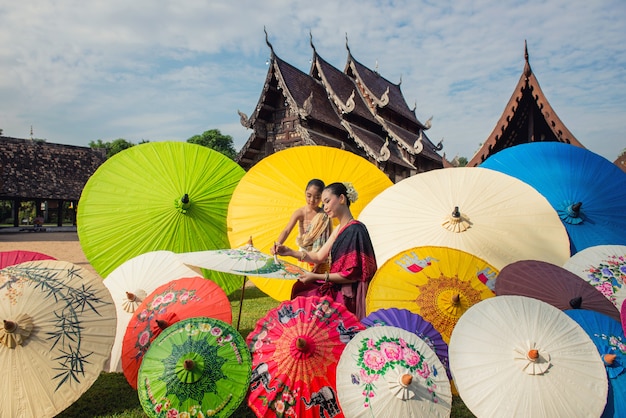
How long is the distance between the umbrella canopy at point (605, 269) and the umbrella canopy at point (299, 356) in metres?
2.21

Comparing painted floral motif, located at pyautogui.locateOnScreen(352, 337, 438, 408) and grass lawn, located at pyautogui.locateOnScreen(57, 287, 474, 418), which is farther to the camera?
grass lawn, located at pyautogui.locateOnScreen(57, 287, 474, 418)

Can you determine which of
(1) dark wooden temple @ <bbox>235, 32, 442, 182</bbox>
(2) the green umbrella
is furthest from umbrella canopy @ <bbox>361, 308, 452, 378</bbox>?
(1) dark wooden temple @ <bbox>235, 32, 442, 182</bbox>

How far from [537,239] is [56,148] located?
29.7 metres

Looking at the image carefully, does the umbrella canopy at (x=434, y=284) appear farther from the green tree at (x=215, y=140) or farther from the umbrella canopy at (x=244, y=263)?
the green tree at (x=215, y=140)

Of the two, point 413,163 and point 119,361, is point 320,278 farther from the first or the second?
point 413,163

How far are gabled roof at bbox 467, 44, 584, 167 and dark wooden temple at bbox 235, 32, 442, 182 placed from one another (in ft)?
14.6

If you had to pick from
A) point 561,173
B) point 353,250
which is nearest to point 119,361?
point 353,250

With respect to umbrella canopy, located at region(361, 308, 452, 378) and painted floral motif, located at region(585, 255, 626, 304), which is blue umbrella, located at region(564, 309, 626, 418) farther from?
umbrella canopy, located at region(361, 308, 452, 378)

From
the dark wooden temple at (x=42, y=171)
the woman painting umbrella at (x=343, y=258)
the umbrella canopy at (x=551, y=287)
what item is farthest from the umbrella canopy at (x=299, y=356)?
the dark wooden temple at (x=42, y=171)

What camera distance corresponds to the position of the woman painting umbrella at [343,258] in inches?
123

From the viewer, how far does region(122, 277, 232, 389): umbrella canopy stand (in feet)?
10.2

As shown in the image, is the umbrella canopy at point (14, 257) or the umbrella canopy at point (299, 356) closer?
the umbrella canopy at point (299, 356)

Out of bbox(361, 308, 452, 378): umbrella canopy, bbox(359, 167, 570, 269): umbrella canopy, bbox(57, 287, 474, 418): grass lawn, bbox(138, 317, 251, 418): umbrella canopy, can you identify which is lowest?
bbox(57, 287, 474, 418): grass lawn

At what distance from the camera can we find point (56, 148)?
26641 millimetres
